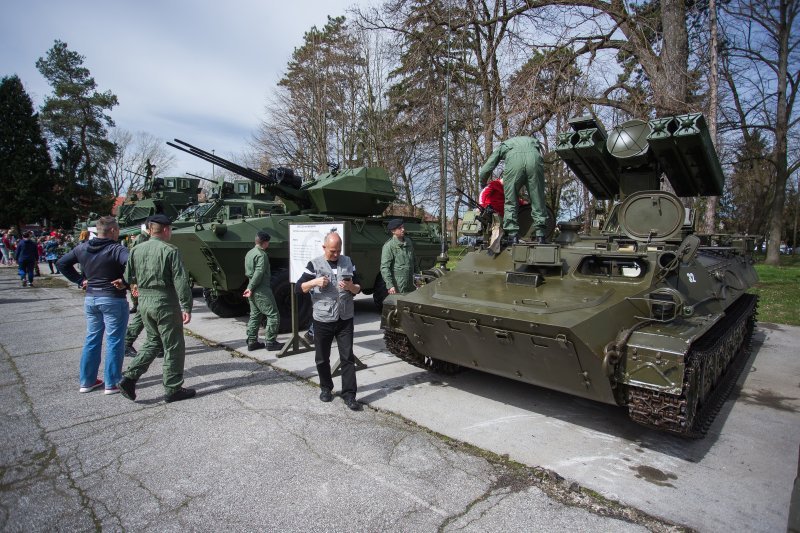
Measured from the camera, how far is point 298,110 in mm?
24844

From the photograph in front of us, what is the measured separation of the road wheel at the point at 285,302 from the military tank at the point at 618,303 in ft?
9.68

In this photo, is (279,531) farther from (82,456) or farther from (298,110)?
(298,110)

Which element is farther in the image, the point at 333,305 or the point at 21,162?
the point at 21,162

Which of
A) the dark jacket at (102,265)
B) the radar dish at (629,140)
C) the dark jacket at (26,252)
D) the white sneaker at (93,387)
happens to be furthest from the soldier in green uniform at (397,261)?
the dark jacket at (26,252)

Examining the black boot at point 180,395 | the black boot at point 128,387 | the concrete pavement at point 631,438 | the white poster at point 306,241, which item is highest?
the white poster at point 306,241

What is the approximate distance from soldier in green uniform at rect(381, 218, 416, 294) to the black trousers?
191 cm

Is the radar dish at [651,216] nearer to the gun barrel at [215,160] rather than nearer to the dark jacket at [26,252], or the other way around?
the gun barrel at [215,160]

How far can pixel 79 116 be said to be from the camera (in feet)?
133

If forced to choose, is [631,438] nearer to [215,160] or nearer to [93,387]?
[93,387]

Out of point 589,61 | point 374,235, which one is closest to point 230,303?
point 374,235

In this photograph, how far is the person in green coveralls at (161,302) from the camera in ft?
15.4

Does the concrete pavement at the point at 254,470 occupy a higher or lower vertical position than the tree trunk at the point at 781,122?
lower

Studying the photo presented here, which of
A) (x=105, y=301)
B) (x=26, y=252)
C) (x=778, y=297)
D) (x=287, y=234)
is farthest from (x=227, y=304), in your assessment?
(x=778, y=297)

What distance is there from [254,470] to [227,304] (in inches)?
273
